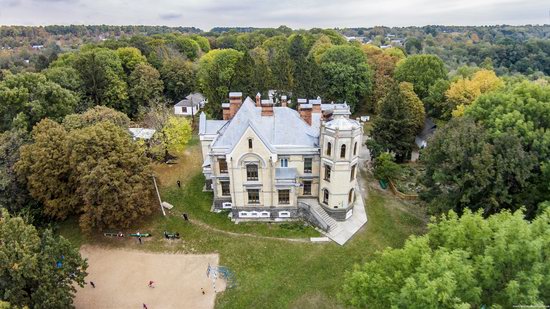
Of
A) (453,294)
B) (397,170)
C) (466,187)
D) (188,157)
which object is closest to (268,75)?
(188,157)

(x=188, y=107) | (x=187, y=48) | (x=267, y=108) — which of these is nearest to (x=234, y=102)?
(x=267, y=108)

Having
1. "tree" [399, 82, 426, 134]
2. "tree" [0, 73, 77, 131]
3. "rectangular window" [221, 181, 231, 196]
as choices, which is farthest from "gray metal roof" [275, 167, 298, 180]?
"tree" [0, 73, 77, 131]

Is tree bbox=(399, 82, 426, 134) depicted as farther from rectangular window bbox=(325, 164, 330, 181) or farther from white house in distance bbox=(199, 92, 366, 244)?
rectangular window bbox=(325, 164, 330, 181)

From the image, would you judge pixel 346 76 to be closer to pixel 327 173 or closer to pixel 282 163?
pixel 327 173

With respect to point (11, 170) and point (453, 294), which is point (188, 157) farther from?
point (453, 294)

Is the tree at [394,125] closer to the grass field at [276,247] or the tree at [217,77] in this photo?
the grass field at [276,247]
